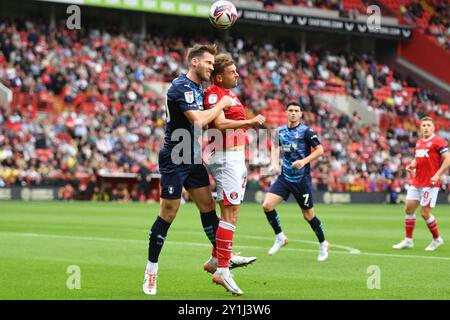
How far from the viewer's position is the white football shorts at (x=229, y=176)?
1006 centimetres

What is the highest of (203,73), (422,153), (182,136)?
(203,73)

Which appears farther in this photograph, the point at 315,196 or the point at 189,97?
the point at 315,196

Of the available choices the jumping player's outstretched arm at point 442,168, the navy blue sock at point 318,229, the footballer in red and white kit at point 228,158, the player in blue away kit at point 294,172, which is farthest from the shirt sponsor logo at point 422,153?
the footballer in red and white kit at point 228,158

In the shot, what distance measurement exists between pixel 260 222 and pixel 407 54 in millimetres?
35084

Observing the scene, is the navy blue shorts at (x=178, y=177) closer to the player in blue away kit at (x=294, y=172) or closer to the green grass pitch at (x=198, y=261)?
the green grass pitch at (x=198, y=261)

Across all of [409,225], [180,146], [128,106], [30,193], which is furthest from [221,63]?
[128,106]

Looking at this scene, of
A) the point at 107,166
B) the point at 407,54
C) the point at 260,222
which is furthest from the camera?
the point at 407,54

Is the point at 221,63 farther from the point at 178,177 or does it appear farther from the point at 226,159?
the point at 178,177

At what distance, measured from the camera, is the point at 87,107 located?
4044 cm

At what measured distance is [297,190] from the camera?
1545cm

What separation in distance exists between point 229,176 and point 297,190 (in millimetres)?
5469

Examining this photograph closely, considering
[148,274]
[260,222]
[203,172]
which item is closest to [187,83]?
[203,172]
